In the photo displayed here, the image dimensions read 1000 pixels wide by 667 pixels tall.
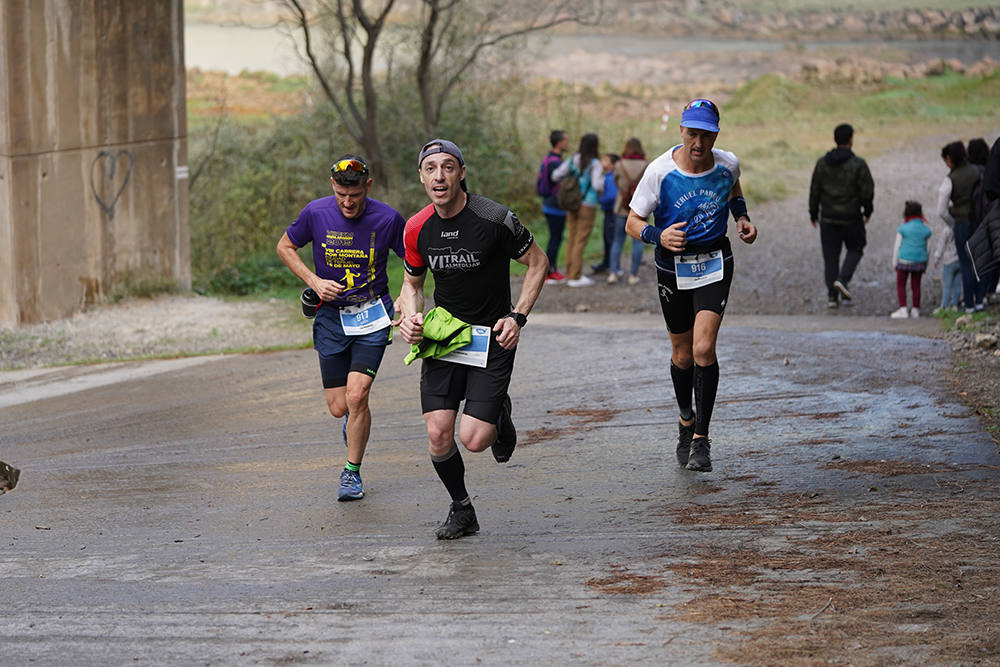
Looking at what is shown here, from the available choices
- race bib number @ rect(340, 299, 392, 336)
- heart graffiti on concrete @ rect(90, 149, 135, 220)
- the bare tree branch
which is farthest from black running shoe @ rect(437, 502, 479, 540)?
the bare tree branch

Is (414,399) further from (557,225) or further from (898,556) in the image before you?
(557,225)

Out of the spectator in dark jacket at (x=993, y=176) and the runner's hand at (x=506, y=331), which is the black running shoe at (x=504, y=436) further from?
the spectator in dark jacket at (x=993, y=176)

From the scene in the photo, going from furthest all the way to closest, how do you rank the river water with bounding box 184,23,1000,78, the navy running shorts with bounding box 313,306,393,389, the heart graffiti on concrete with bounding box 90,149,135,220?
the river water with bounding box 184,23,1000,78 → the heart graffiti on concrete with bounding box 90,149,135,220 → the navy running shorts with bounding box 313,306,393,389

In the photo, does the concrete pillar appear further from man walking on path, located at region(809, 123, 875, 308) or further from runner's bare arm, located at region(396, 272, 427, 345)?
runner's bare arm, located at region(396, 272, 427, 345)

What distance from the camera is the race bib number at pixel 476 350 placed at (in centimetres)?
636

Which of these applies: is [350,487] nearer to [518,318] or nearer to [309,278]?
[309,278]

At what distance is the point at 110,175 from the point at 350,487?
32.4ft

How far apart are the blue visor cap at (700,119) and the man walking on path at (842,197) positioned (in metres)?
7.28

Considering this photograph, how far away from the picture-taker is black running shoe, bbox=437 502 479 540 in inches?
257

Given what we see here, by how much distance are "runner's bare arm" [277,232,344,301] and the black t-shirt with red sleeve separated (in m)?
1.05

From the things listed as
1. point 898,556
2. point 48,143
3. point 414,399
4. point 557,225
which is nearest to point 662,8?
point 557,225

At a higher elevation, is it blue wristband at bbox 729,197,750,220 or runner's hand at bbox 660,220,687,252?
blue wristband at bbox 729,197,750,220

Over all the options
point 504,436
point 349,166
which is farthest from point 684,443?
point 349,166

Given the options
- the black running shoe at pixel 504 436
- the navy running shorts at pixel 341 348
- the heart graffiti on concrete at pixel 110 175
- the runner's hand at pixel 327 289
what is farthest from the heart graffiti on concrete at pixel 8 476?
the heart graffiti on concrete at pixel 110 175
